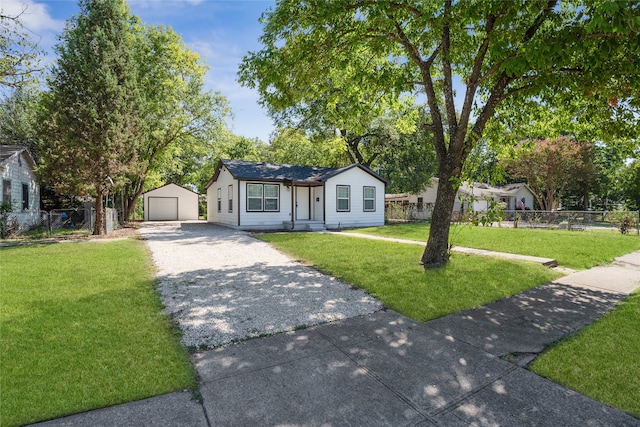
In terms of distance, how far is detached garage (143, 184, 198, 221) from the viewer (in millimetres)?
28750

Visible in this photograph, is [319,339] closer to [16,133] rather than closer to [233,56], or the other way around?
[233,56]

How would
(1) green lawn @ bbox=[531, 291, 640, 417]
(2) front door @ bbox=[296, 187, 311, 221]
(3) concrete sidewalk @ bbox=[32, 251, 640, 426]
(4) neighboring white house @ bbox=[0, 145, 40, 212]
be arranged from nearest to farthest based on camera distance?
(3) concrete sidewalk @ bbox=[32, 251, 640, 426], (1) green lawn @ bbox=[531, 291, 640, 417], (4) neighboring white house @ bbox=[0, 145, 40, 212], (2) front door @ bbox=[296, 187, 311, 221]

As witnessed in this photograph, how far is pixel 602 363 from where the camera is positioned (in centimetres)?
325

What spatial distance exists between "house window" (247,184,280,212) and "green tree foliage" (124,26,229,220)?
292 inches

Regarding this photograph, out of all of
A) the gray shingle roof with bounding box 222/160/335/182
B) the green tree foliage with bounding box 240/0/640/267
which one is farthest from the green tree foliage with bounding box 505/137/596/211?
the green tree foliage with bounding box 240/0/640/267

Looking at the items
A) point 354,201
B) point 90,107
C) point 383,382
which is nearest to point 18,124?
point 90,107

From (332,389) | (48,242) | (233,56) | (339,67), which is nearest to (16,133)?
(48,242)

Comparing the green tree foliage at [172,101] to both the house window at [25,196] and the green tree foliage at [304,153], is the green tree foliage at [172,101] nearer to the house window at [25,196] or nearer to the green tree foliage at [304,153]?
the house window at [25,196]

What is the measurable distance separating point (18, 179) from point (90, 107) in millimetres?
6506

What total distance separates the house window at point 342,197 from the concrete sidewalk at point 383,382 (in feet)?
48.3

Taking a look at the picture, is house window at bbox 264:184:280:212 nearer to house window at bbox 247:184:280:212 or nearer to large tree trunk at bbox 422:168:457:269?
house window at bbox 247:184:280:212

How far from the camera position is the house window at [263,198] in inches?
683

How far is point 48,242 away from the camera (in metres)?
11.3

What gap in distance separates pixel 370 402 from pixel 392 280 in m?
3.95
